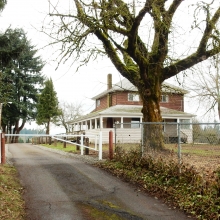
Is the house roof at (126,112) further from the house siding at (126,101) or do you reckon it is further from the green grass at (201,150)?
the green grass at (201,150)

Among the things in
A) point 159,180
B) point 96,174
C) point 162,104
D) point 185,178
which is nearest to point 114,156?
point 96,174

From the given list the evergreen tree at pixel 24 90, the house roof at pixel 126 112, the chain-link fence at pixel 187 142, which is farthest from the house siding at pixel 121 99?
the chain-link fence at pixel 187 142

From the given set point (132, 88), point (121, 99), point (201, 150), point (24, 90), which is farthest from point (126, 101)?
point (201, 150)

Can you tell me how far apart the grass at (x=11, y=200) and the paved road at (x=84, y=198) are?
170 mm

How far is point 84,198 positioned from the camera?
679cm

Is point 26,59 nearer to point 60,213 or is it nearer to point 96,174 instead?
point 96,174

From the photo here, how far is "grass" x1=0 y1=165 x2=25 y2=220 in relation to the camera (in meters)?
5.42

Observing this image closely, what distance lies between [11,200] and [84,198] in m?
1.61

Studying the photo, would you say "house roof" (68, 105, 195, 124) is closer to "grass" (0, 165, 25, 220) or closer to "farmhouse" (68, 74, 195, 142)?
"farmhouse" (68, 74, 195, 142)

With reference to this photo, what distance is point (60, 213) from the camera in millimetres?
5621

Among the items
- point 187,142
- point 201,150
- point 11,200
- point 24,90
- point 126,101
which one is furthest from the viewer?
point 24,90

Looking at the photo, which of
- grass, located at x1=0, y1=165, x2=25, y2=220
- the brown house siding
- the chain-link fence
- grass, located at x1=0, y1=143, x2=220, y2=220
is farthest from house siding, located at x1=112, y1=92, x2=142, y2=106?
grass, located at x1=0, y1=165, x2=25, y2=220

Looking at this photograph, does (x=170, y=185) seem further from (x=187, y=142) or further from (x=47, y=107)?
(x=47, y=107)

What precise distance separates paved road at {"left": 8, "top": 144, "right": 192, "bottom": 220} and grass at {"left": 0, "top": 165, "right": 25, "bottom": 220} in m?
0.17
